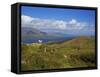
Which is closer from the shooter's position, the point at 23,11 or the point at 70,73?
the point at 23,11

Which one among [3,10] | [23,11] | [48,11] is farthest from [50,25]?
[3,10]

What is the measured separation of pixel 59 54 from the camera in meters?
2.61

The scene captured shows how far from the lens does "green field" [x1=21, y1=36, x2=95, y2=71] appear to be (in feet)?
8.12

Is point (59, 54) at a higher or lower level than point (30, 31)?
lower

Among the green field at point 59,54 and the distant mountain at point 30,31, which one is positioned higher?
the distant mountain at point 30,31

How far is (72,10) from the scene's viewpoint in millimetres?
2654

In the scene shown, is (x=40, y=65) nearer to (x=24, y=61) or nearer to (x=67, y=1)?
(x=24, y=61)

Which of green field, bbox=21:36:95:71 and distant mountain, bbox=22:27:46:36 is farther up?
distant mountain, bbox=22:27:46:36

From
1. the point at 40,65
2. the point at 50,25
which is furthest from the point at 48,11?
the point at 40,65

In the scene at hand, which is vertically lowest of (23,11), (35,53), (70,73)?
(70,73)

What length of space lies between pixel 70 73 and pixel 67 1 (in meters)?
0.70

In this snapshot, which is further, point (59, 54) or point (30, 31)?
point (59, 54)

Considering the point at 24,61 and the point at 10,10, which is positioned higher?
the point at 10,10

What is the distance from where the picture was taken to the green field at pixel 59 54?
2475mm
